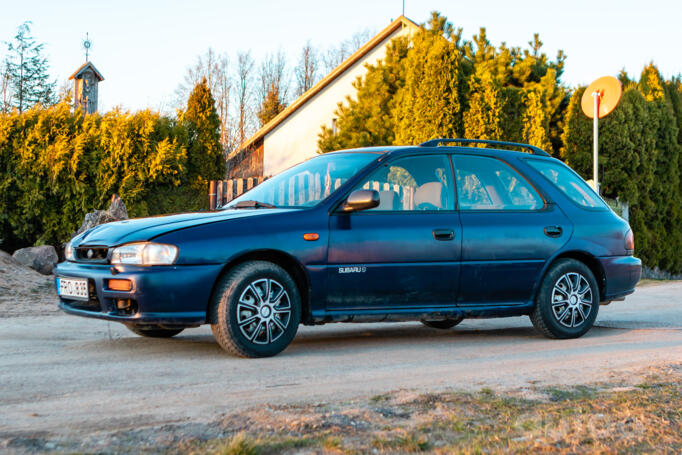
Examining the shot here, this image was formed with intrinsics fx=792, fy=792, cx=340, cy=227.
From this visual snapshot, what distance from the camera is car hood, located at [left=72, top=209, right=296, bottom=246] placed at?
18.2ft

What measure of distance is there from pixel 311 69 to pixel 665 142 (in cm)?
4298

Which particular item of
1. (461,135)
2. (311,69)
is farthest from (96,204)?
(311,69)

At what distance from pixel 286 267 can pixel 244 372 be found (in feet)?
3.39

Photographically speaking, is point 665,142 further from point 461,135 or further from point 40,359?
point 40,359

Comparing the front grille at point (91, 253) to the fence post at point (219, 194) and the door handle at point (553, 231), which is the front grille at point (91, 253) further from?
the fence post at point (219, 194)

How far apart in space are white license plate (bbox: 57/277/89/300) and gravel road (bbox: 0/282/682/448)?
1.46 ft

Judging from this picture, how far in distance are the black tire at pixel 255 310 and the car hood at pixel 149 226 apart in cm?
44

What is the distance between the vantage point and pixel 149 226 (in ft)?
18.7

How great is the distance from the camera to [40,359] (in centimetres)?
567

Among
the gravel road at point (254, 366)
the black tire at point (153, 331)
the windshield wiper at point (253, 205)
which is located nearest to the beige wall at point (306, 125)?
the gravel road at point (254, 366)

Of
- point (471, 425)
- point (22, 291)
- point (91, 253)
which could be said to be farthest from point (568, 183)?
point (22, 291)

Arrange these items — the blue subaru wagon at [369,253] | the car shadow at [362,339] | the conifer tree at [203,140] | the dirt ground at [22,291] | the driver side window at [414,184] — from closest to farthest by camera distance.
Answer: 1. the blue subaru wagon at [369,253]
2. the car shadow at [362,339]
3. the driver side window at [414,184]
4. the dirt ground at [22,291]
5. the conifer tree at [203,140]

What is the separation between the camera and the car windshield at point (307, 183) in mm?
6305

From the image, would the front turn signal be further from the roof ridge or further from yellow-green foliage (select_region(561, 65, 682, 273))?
the roof ridge
